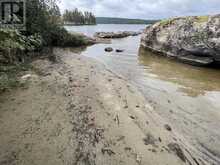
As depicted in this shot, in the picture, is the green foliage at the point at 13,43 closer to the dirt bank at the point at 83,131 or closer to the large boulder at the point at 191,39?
the dirt bank at the point at 83,131

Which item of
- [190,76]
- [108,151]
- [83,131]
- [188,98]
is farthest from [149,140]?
[190,76]

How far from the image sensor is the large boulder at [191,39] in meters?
12.2

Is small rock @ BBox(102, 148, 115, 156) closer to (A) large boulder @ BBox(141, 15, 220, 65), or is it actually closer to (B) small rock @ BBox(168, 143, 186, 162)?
(B) small rock @ BBox(168, 143, 186, 162)

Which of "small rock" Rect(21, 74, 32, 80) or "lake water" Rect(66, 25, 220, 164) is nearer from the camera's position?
"lake water" Rect(66, 25, 220, 164)

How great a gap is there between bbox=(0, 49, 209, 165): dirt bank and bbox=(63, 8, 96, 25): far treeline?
69124 mm

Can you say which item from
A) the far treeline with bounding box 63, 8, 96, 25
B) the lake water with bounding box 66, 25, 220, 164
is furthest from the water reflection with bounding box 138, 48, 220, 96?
the far treeline with bounding box 63, 8, 96, 25

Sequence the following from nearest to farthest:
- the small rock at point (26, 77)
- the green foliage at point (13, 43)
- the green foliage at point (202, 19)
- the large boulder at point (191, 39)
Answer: the green foliage at point (13, 43) < the small rock at point (26, 77) < the large boulder at point (191, 39) < the green foliage at point (202, 19)

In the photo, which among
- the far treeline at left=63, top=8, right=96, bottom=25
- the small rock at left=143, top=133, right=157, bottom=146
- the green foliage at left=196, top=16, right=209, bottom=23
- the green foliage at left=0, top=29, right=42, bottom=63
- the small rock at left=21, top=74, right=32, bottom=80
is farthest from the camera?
the far treeline at left=63, top=8, right=96, bottom=25

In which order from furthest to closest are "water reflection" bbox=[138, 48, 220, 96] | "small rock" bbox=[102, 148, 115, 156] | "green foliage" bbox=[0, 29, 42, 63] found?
"water reflection" bbox=[138, 48, 220, 96]
"green foliage" bbox=[0, 29, 42, 63]
"small rock" bbox=[102, 148, 115, 156]

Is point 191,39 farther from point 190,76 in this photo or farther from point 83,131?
point 83,131

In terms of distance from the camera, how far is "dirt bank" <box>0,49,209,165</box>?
3.24 m

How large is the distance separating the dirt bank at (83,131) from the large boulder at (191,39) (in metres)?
8.12

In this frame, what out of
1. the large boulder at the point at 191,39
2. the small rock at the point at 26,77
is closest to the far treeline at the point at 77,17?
the large boulder at the point at 191,39

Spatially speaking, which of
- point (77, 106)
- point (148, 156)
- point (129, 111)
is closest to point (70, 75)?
point (77, 106)
